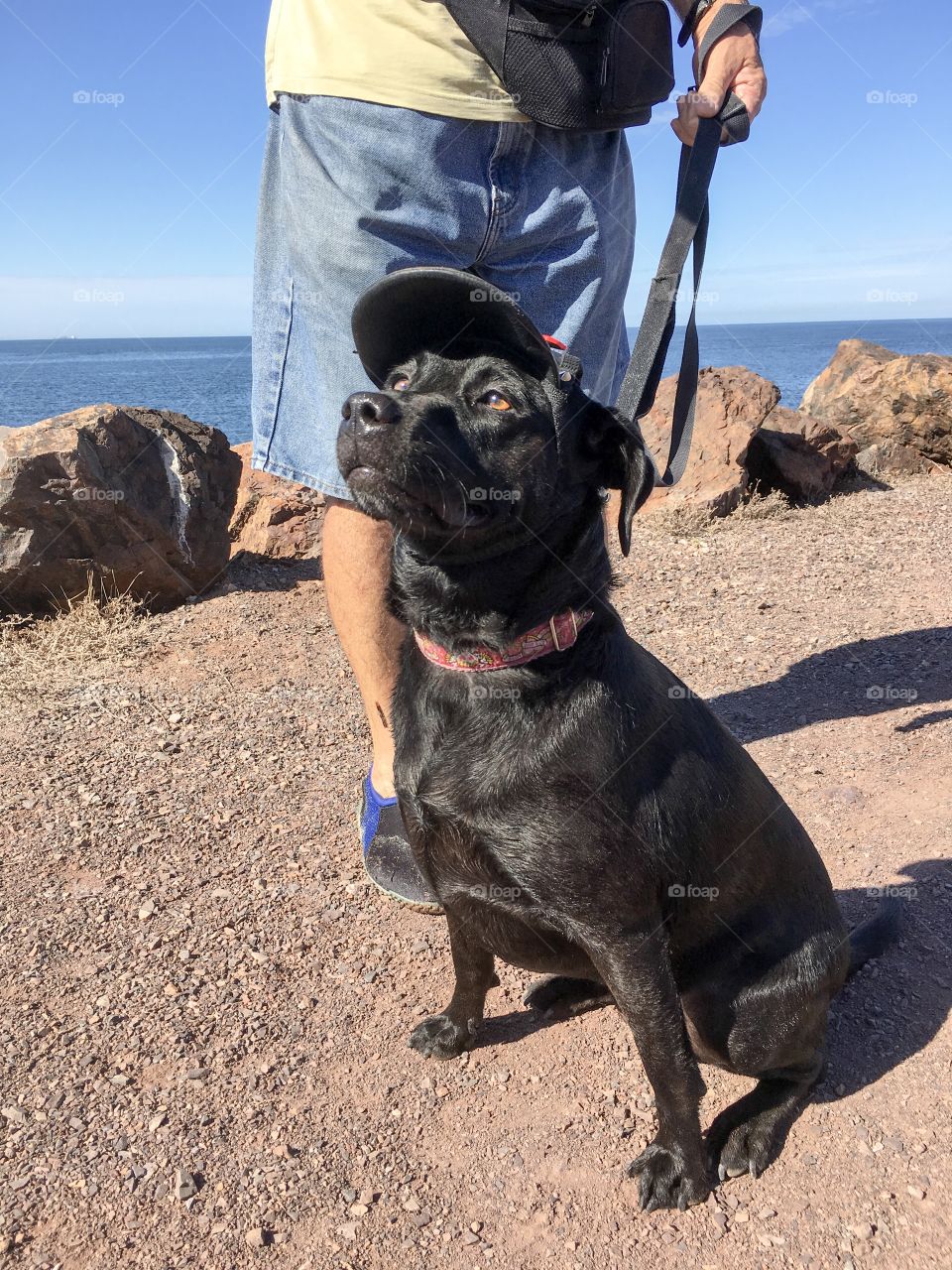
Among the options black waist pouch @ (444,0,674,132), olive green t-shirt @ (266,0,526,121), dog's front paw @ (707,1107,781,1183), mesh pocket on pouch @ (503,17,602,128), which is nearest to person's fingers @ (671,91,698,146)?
black waist pouch @ (444,0,674,132)

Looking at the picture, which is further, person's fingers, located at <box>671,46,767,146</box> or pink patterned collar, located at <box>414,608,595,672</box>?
person's fingers, located at <box>671,46,767,146</box>

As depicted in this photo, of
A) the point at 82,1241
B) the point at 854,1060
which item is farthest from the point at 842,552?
the point at 82,1241

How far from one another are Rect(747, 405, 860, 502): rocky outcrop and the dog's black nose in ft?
22.5

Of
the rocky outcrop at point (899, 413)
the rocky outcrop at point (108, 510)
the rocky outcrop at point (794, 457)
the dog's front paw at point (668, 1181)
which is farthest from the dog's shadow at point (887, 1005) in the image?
the rocky outcrop at point (899, 413)

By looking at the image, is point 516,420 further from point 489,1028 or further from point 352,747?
point 352,747

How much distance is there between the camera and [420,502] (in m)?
2.04

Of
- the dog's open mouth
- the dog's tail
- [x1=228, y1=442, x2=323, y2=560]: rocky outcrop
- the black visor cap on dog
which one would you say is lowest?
the dog's tail

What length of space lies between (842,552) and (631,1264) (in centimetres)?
586

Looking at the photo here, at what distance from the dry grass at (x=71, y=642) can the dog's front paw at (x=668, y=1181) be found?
3.58m

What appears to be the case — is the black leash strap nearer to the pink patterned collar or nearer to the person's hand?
the person's hand

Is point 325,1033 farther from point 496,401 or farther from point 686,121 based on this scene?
point 686,121

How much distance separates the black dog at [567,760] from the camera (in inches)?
81.7

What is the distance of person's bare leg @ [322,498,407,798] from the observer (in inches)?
121

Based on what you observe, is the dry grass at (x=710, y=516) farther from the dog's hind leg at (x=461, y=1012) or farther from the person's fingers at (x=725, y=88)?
the dog's hind leg at (x=461, y=1012)
